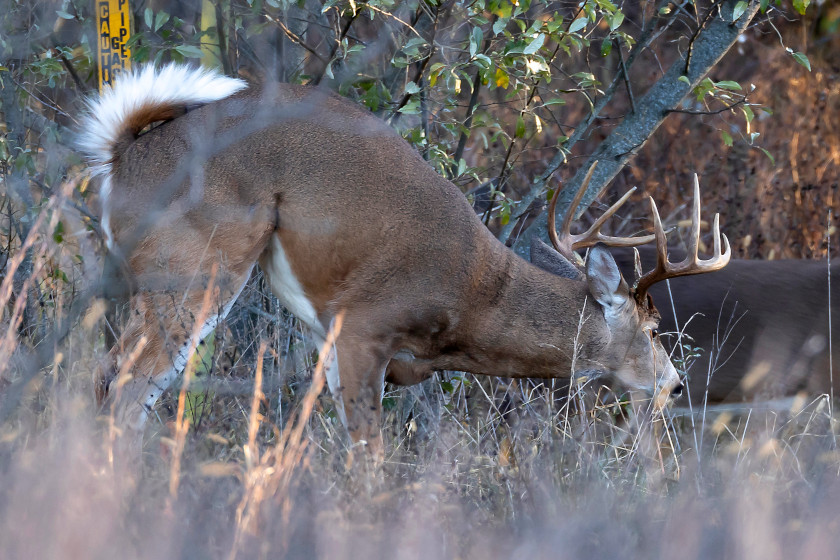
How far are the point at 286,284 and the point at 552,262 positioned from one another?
1.36 m

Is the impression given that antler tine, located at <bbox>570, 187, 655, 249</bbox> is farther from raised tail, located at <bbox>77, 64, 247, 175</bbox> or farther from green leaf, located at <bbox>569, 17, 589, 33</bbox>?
raised tail, located at <bbox>77, 64, 247, 175</bbox>

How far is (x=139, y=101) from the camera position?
4230 mm

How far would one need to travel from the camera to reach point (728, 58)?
10133mm

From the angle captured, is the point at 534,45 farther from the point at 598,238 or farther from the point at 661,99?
the point at 598,238

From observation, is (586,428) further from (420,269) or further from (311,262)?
(311,262)

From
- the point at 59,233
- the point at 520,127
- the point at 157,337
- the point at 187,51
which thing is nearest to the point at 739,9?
the point at 520,127

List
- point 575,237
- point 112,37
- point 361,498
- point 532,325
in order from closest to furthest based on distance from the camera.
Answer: point 361,498
point 112,37
point 532,325
point 575,237

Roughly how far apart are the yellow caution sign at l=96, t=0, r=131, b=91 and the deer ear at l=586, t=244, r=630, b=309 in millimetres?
2193

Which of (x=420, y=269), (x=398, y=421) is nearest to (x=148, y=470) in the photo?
(x=420, y=269)

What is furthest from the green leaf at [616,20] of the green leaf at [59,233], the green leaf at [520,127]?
the green leaf at [59,233]

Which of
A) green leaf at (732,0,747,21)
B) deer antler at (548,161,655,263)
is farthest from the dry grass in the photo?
green leaf at (732,0,747,21)

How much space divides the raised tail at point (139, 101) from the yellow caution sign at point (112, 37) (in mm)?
97

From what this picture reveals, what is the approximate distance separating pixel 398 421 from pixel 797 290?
2.63 meters

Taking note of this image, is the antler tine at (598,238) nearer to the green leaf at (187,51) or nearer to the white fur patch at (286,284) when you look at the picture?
the white fur patch at (286,284)
